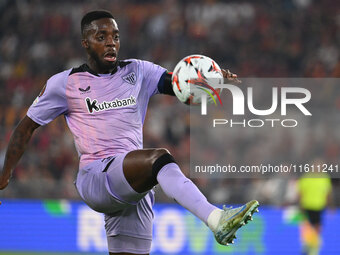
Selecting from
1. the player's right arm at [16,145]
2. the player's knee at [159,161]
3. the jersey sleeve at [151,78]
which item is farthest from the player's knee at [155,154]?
the player's right arm at [16,145]

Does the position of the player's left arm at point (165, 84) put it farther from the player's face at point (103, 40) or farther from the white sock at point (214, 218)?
the white sock at point (214, 218)

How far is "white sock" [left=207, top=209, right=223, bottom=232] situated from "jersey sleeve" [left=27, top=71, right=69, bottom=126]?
63.8 inches

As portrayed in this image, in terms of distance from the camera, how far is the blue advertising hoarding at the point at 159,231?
11.0 m

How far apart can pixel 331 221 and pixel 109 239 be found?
724 centimetres

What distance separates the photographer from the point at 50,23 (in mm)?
16766

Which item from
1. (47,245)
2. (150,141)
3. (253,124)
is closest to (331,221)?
(253,124)

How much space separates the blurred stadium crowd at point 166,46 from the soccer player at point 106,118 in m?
7.25

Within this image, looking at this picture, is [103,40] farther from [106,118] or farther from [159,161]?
[159,161]

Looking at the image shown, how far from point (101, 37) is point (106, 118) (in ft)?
1.99

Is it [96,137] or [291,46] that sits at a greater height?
[96,137]

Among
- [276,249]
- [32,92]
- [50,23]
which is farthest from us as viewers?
[50,23]

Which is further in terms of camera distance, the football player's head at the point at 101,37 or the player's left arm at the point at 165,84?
the player's left arm at the point at 165,84

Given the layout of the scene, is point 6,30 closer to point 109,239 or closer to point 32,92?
point 32,92

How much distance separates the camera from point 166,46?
15.5m
